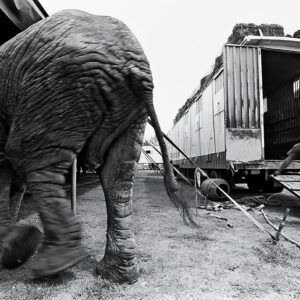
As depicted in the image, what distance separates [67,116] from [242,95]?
18.4ft

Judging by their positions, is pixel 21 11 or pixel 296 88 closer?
pixel 21 11

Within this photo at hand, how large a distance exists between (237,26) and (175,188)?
20.5ft

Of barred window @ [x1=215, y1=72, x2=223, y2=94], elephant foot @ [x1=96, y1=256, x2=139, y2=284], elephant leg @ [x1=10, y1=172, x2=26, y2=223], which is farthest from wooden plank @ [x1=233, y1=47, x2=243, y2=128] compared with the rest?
elephant foot @ [x1=96, y1=256, x2=139, y2=284]

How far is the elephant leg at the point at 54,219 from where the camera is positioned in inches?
79.0

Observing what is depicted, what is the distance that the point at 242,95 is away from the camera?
7.13 metres

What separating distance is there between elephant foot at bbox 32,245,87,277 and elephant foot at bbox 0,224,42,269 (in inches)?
10.0

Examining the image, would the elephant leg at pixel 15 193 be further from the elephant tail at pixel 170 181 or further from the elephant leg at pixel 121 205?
the elephant tail at pixel 170 181

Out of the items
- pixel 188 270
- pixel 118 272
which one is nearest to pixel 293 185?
pixel 188 270

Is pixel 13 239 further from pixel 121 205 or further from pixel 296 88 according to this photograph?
pixel 296 88

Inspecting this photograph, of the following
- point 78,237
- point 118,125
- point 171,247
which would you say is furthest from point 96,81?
point 171,247

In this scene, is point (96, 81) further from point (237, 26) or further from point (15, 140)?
point (237, 26)

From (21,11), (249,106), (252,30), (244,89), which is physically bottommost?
(249,106)

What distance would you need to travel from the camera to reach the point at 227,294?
2137 millimetres

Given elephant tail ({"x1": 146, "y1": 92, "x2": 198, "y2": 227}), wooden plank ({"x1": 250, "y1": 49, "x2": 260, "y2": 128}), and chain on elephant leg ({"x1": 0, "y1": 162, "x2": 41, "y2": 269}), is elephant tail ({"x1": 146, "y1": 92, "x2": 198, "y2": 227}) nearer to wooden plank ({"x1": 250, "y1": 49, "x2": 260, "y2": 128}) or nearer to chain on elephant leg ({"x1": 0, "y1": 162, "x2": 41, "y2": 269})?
chain on elephant leg ({"x1": 0, "y1": 162, "x2": 41, "y2": 269})
